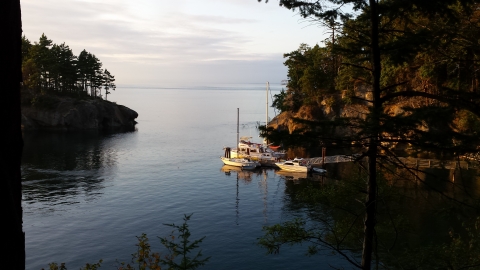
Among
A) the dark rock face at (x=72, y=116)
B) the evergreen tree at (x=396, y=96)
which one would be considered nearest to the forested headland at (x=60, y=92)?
the dark rock face at (x=72, y=116)

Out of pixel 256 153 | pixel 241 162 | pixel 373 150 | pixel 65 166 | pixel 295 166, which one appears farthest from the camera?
pixel 256 153

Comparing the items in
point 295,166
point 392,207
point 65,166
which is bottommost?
point 65,166

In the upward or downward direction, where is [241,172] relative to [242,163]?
downward

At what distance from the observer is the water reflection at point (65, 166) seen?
40.0 m

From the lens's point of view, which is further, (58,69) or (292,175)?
(58,69)

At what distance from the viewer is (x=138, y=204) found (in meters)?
36.9

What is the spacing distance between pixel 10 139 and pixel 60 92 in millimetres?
99507

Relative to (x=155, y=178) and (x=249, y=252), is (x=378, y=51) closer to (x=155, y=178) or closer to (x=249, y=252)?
(x=249, y=252)

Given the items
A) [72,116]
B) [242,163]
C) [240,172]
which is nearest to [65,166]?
[240,172]

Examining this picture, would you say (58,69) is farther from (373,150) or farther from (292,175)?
(373,150)

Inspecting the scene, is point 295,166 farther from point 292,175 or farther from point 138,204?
point 138,204

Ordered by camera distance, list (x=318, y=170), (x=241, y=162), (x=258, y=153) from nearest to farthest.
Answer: (x=318, y=170), (x=241, y=162), (x=258, y=153)

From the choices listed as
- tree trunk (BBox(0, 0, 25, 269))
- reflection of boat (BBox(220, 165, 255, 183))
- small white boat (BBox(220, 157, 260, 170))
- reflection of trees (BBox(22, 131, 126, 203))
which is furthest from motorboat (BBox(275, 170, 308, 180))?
tree trunk (BBox(0, 0, 25, 269))

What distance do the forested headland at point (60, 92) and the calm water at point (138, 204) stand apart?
21454 millimetres
